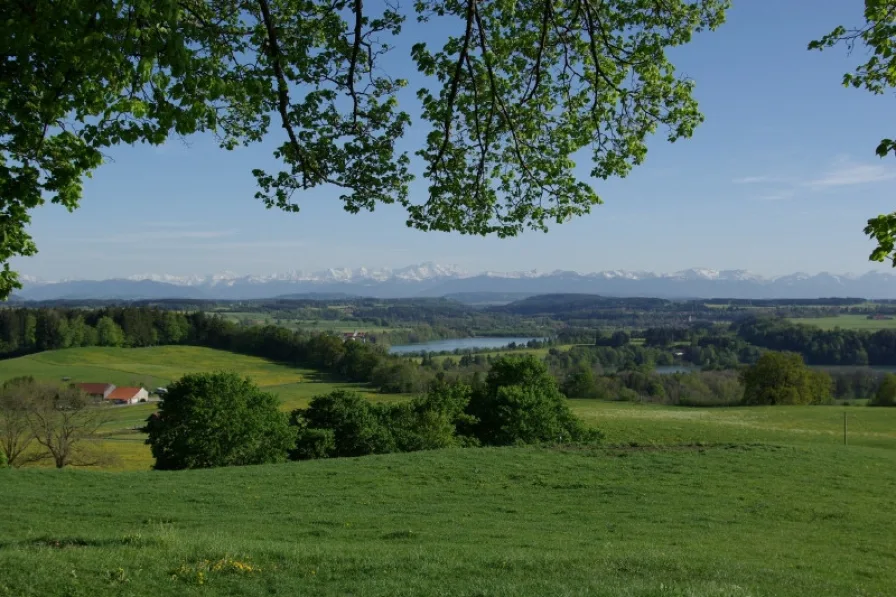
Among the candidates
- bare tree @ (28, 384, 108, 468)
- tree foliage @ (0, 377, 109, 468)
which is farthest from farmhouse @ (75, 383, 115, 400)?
bare tree @ (28, 384, 108, 468)

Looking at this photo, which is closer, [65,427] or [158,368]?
[65,427]

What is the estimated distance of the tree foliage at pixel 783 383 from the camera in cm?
7238

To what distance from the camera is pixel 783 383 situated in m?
72.6

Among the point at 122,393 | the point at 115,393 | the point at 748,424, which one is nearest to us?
the point at 748,424

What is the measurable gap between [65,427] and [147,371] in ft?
222

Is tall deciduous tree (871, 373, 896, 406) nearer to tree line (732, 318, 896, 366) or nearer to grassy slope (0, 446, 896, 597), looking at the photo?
grassy slope (0, 446, 896, 597)

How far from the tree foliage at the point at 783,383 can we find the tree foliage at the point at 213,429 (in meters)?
62.6

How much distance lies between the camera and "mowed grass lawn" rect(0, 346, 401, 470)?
80.5 meters

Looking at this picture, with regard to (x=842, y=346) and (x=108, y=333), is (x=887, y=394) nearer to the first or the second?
(x=842, y=346)

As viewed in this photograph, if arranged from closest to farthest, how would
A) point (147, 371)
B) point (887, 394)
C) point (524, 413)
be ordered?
point (524, 413)
point (887, 394)
point (147, 371)

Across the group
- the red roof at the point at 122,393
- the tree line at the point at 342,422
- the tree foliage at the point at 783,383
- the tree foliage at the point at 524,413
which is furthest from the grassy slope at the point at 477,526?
the red roof at the point at 122,393

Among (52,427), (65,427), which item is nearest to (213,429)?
(65,427)

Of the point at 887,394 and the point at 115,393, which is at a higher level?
the point at 887,394

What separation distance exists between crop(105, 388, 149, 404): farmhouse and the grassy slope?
74.4 meters
